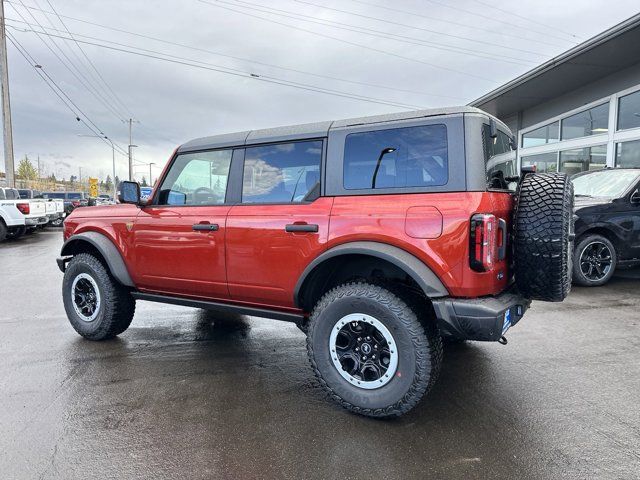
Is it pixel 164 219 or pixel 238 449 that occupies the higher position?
pixel 164 219

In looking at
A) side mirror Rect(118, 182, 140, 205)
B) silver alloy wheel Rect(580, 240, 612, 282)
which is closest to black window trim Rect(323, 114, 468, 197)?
side mirror Rect(118, 182, 140, 205)

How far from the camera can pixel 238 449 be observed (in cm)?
237

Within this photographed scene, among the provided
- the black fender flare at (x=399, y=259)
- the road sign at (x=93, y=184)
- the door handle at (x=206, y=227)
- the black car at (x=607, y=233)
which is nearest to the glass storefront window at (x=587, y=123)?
the black car at (x=607, y=233)

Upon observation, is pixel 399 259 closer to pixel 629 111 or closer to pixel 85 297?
pixel 85 297

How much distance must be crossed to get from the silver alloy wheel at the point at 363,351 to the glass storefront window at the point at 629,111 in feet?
37.5

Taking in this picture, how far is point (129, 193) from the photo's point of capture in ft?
12.2

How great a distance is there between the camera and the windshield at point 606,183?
643cm

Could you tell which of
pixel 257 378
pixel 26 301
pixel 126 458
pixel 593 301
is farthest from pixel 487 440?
pixel 26 301

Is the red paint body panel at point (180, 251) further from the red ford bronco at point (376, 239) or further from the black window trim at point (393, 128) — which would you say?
the black window trim at point (393, 128)

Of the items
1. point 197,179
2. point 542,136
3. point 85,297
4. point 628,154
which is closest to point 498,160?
point 197,179

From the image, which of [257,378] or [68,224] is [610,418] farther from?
[68,224]

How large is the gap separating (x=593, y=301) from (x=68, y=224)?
6.50 m

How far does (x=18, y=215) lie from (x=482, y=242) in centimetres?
1480

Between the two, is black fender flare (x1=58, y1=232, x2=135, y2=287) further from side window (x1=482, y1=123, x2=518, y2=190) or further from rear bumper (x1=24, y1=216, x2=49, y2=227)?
rear bumper (x1=24, y1=216, x2=49, y2=227)
